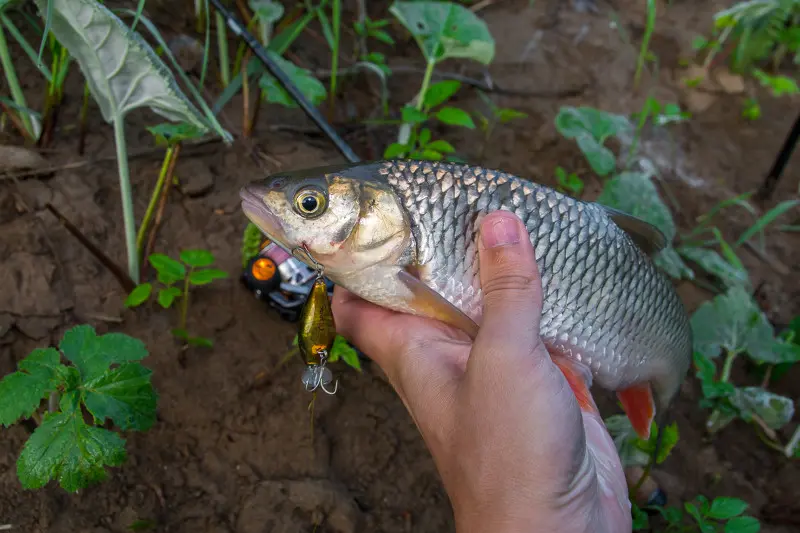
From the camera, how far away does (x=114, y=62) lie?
1988 mm

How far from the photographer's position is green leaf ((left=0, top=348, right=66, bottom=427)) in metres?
1.57

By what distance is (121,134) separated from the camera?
2.15 metres

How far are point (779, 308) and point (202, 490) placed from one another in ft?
10.6

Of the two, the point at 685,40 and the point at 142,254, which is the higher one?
the point at 685,40

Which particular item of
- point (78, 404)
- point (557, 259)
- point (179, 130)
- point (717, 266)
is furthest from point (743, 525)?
point (179, 130)

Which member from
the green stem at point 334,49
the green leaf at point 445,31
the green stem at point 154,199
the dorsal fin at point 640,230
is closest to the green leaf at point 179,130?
the green stem at point 154,199

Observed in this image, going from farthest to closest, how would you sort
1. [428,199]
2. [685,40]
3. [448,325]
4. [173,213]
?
1. [685,40]
2. [173,213]
3. [448,325]
4. [428,199]

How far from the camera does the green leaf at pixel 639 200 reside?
2975mm

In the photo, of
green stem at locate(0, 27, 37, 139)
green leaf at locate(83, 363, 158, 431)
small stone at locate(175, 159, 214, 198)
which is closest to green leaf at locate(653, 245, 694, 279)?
small stone at locate(175, 159, 214, 198)

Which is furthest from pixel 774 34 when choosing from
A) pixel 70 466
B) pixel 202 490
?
pixel 70 466

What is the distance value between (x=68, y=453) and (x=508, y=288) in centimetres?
125

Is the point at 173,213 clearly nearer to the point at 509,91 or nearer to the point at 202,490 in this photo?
the point at 202,490

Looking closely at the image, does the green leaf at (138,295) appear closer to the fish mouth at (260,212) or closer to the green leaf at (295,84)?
the fish mouth at (260,212)

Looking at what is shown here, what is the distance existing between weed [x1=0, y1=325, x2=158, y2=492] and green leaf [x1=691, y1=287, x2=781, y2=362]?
7.84 ft
